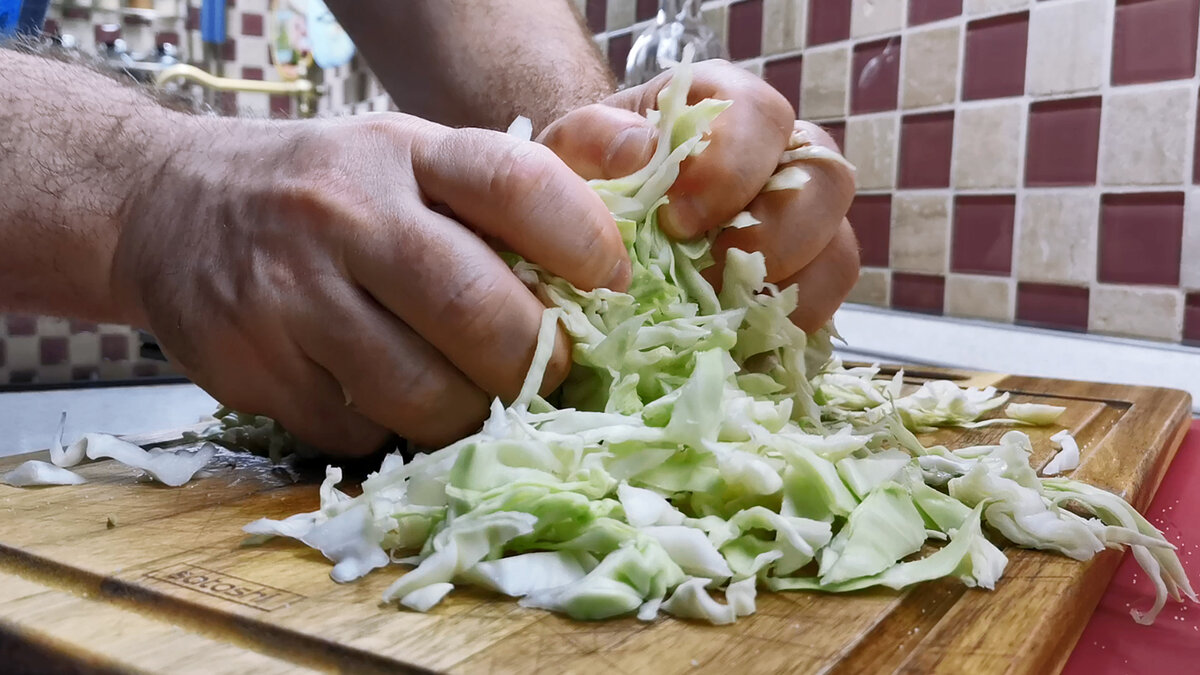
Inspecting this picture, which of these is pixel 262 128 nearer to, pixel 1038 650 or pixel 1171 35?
pixel 1038 650

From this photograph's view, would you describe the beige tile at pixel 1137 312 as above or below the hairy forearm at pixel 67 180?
below

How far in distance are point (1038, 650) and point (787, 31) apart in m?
1.72

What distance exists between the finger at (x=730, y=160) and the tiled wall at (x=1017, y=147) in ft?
3.04

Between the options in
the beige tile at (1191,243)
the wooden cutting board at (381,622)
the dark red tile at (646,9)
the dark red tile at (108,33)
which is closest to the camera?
the wooden cutting board at (381,622)

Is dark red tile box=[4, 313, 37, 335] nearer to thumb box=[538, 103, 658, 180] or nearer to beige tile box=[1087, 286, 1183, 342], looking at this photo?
thumb box=[538, 103, 658, 180]

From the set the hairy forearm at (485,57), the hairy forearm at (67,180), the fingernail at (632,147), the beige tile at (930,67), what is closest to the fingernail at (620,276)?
the fingernail at (632,147)

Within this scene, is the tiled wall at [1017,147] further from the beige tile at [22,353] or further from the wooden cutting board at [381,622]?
the beige tile at [22,353]

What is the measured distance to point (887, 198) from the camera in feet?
6.04

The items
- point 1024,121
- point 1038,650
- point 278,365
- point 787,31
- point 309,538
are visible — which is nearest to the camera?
point 1038,650

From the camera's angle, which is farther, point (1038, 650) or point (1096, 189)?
point (1096, 189)

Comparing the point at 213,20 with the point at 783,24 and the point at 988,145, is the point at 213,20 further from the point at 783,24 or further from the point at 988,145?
the point at 988,145

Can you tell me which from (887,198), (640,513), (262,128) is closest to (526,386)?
(640,513)

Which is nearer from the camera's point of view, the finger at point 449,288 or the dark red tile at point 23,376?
the finger at point 449,288

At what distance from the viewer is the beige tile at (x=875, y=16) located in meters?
1.79
